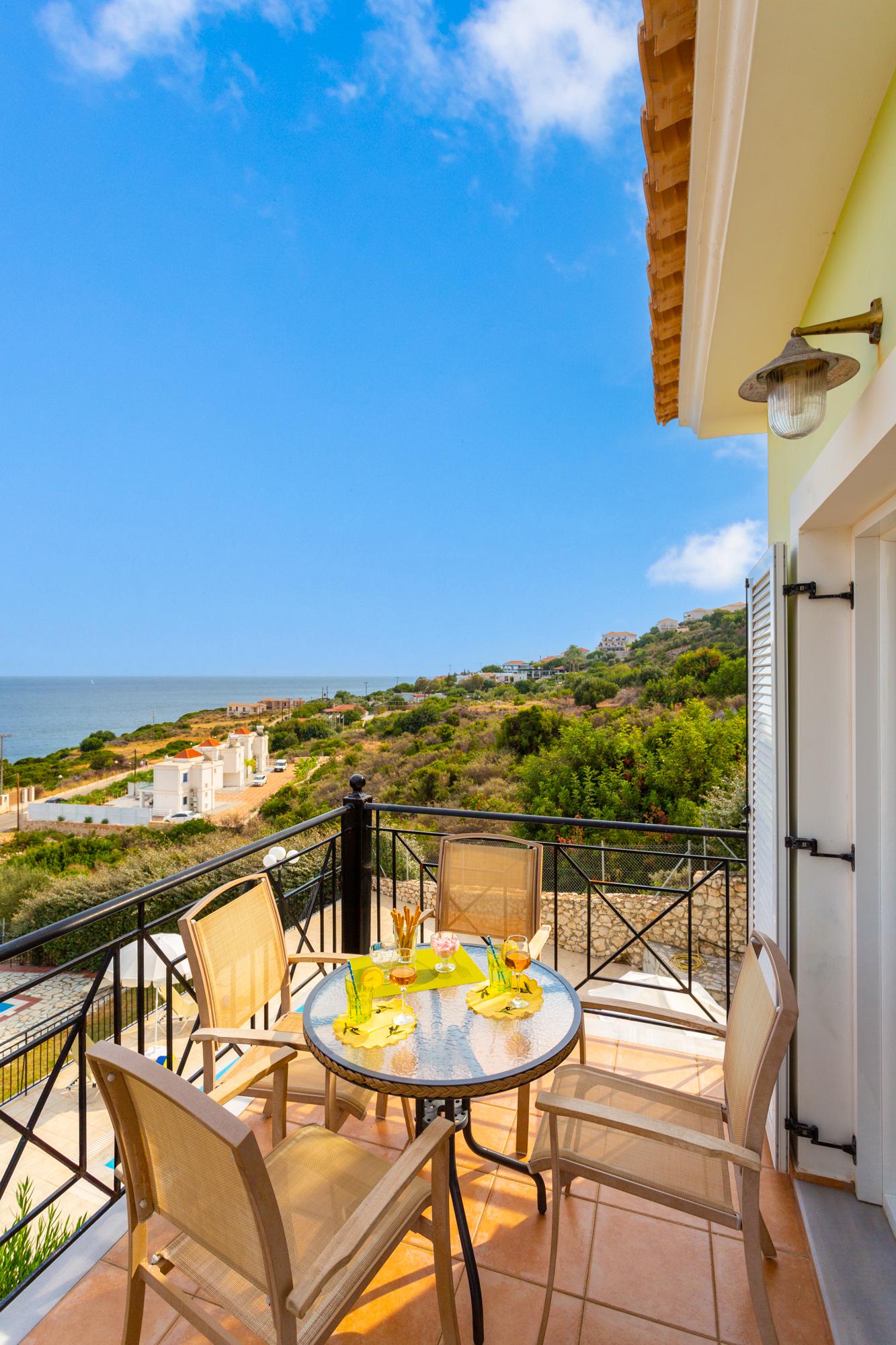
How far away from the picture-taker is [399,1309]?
1.50 metres

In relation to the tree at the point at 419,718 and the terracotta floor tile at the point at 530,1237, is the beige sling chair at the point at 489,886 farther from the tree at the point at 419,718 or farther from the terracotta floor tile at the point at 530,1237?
the tree at the point at 419,718

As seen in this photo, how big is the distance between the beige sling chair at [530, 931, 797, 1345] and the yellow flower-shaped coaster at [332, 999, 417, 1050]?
38 centimetres

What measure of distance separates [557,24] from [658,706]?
12.9 metres

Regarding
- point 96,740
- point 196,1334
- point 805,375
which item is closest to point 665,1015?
point 196,1334

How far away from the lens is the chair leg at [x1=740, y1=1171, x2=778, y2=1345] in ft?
4.20

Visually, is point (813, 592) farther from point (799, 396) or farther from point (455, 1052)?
point (455, 1052)

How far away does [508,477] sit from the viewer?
28.3 metres

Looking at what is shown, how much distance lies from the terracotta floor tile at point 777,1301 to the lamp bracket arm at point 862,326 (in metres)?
2.16

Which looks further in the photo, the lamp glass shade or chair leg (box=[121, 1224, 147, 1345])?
the lamp glass shade

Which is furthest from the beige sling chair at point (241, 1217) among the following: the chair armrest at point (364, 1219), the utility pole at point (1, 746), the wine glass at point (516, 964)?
the utility pole at point (1, 746)

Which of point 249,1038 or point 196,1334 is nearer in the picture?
point 196,1334

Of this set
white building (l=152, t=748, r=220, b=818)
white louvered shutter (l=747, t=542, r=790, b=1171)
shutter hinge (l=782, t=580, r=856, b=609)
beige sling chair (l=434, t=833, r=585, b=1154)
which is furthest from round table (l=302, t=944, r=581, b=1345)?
white building (l=152, t=748, r=220, b=818)

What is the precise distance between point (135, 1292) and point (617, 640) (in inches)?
904

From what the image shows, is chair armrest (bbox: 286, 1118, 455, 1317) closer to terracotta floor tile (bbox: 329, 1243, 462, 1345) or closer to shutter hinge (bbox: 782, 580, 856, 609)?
terracotta floor tile (bbox: 329, 1243, 462, 1345)
